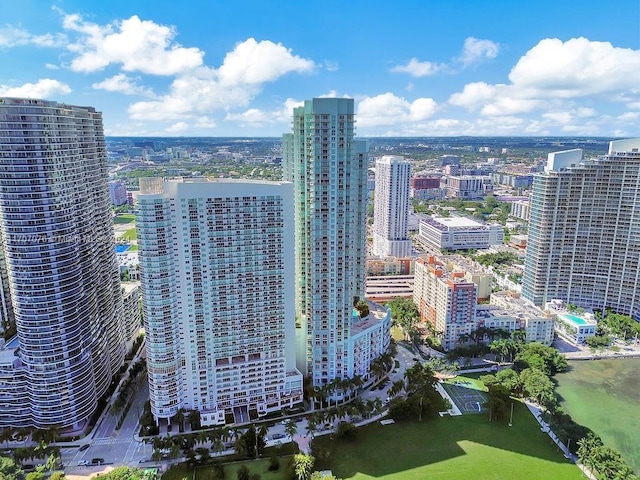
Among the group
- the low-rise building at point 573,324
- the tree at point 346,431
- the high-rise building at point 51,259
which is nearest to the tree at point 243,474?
the tree at point 346,431

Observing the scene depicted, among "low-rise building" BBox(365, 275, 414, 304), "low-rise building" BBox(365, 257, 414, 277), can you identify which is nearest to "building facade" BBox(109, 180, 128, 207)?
"low-rise building" BBox(365, 257, 414, 277)

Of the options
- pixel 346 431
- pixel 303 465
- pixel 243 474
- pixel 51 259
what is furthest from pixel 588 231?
pixel 51 259

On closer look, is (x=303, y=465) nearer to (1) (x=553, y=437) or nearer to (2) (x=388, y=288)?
(1) (x=553, y=437)

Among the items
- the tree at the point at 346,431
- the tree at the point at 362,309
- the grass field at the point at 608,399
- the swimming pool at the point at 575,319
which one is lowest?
the grass field at the point at 608,399

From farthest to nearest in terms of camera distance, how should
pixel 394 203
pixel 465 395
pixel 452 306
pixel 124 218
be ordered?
pixel 124 218
pixel 394 203
pixel 452 306
pixel 465 395

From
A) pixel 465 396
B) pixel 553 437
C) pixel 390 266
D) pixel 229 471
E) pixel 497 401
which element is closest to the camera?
pixel 229 471

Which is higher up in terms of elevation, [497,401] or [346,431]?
[497,401]

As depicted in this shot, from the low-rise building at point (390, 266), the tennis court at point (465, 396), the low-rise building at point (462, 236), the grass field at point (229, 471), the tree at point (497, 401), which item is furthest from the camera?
the low-rise building at point (462, 236)

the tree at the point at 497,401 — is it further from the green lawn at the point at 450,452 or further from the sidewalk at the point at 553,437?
the sidewalk at the point at 553,437
